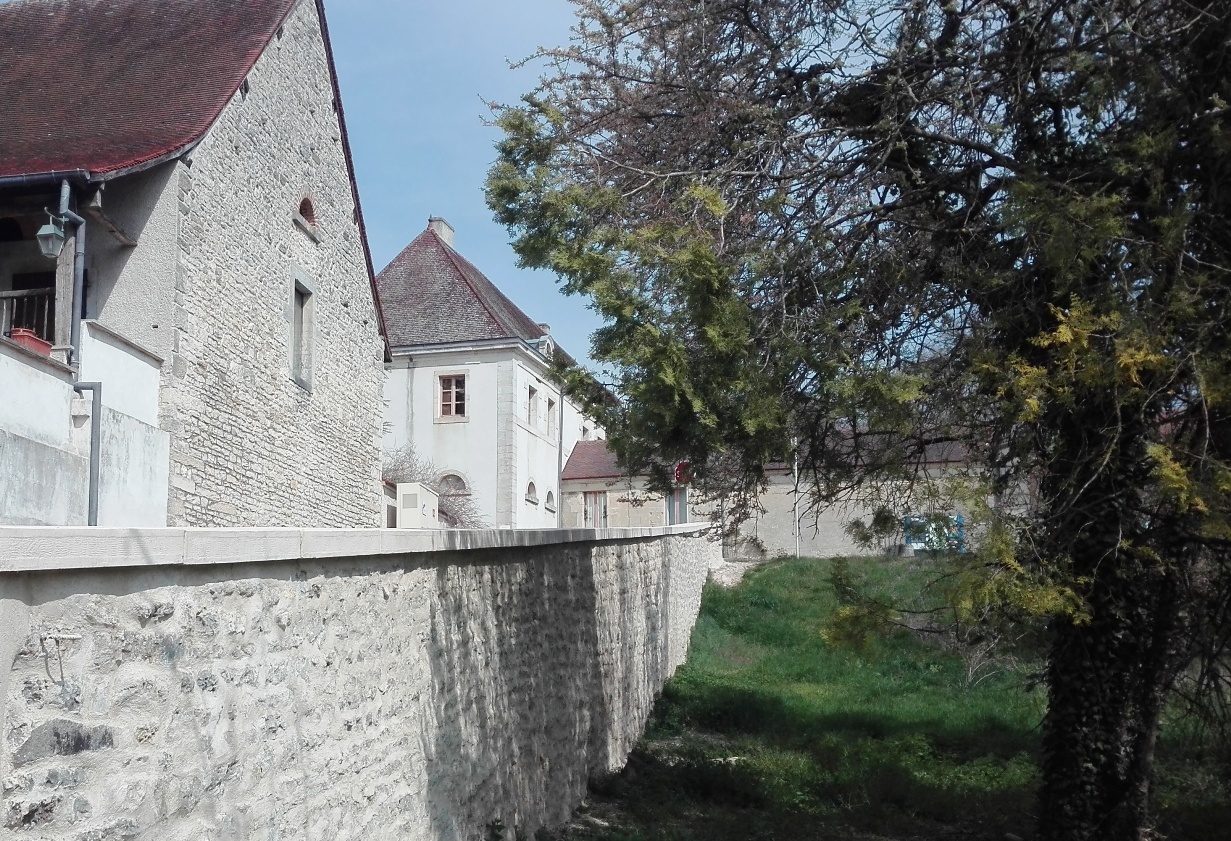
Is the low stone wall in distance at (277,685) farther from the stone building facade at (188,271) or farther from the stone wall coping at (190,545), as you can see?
the stone building facade at (188,271)

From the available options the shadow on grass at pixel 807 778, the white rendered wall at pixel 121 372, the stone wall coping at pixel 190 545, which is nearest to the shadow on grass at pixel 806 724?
the shadow on grass at pixel 807 778

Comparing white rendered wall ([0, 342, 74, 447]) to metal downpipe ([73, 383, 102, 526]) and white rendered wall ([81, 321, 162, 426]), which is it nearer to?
metal downpipe ([73, 383, 102, 526])

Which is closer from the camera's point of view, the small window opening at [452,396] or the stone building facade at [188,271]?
the stone building facade at [188,271]

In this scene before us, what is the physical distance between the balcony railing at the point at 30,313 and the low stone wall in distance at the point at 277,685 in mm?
7114

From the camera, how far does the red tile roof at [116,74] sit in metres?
12.8

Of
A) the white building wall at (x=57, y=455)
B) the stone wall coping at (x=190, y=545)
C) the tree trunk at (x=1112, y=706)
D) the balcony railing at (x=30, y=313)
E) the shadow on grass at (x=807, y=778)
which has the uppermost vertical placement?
the balcony railing at (x=30, y=313)

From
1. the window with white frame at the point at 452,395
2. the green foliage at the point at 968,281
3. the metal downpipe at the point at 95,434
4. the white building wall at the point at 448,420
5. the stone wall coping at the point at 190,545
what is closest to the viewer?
the stone wall coping at the point at 190,545

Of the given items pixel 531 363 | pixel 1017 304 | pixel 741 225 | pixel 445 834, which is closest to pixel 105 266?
pixel 741 225

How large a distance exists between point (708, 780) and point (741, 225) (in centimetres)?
516

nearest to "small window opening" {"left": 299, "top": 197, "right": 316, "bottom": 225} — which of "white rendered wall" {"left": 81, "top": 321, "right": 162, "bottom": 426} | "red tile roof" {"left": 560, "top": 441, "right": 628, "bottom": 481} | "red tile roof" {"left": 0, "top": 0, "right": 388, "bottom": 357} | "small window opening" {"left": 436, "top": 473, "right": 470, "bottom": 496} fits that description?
"red tile roof" {"left": 0, "top": 0, "right": 388, "bottom": 357}

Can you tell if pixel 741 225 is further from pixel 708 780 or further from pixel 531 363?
pixel 531 363

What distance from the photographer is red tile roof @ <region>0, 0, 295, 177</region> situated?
506 inches

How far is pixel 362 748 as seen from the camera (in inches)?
196

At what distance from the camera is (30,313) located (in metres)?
12.7
